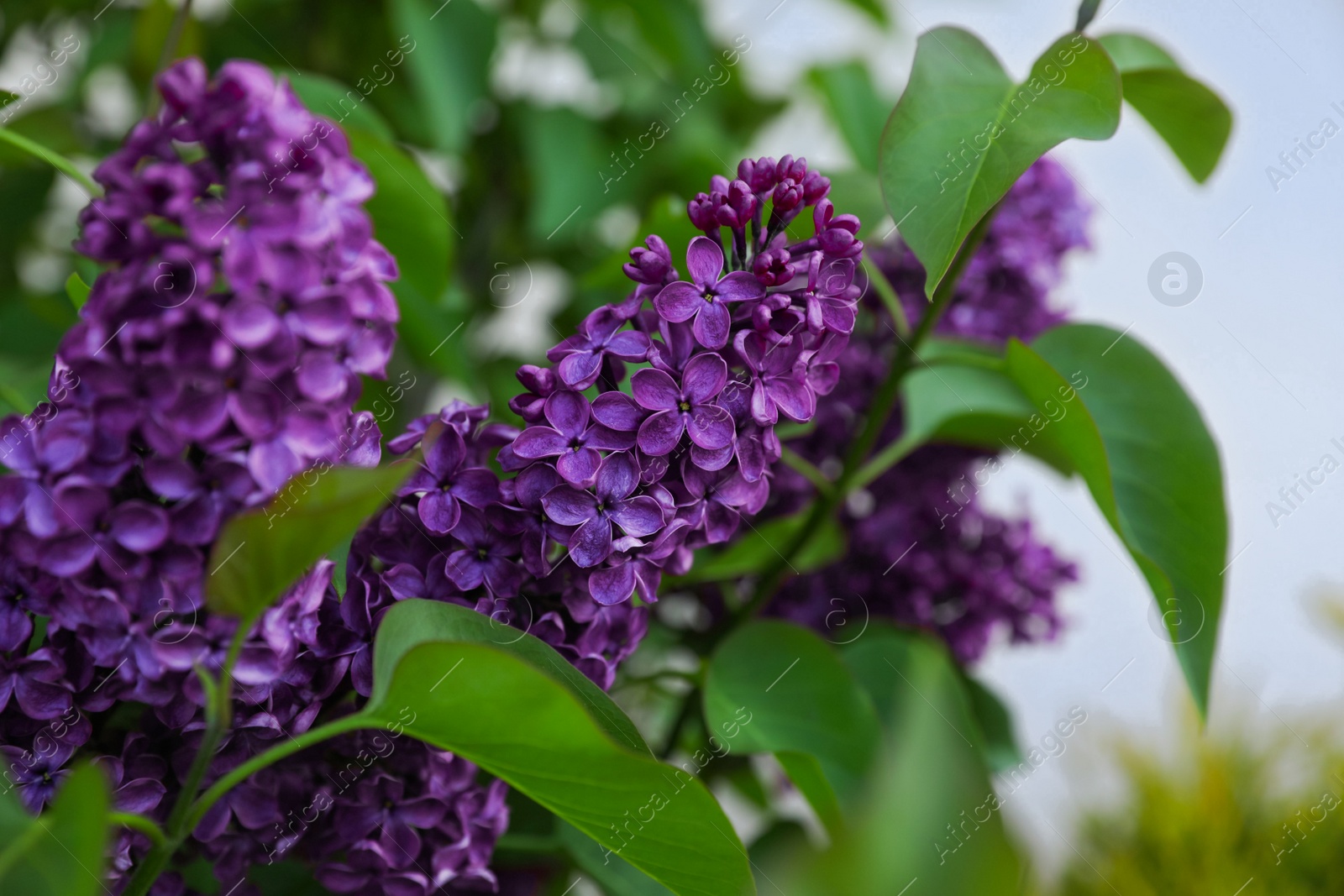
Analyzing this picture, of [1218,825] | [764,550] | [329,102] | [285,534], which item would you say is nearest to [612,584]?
[285,534]

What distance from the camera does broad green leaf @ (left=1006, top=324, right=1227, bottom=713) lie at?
0.46m

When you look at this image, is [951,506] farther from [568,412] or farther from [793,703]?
[568,412]

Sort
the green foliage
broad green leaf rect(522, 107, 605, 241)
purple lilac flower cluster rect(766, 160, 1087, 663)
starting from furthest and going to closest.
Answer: the green foliage < broad green leaf rect(522, 107, 605, 241) < purple lilac flower cluster rect(766, 160, 1087, 663)

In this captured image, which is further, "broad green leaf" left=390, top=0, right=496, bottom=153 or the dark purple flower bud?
"broad green leaf" left=390, top=0, right=496, bottom=153

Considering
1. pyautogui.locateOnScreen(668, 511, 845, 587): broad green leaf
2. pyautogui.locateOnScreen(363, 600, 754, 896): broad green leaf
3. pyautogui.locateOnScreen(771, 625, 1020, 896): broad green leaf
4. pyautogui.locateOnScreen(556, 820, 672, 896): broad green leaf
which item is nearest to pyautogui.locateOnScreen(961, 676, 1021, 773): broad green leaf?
pyautogui.locateOnScreen(668, 511, 845, 587): broad green leaf

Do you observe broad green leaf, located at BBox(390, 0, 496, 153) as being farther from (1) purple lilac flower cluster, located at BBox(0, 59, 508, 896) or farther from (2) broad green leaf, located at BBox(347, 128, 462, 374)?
(1) purple lilac flower cluster, located at BBox(0, 59, 508, 896)

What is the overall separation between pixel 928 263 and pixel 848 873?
238 millimetres

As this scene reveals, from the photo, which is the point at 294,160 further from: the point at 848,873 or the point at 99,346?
the point at 848,873

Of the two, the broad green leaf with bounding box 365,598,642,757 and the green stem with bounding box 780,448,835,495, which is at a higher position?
the broad green leaf with bounding box 365,598,642,757

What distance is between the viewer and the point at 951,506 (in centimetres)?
71

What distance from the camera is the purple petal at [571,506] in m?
0.34

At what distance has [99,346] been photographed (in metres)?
0.28

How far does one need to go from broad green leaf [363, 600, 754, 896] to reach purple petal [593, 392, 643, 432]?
0.08 metres

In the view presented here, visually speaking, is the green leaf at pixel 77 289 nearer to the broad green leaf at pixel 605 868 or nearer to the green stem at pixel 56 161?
the green stem at pixel 56 161
